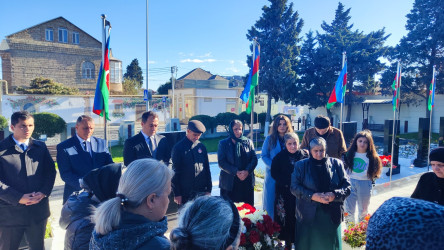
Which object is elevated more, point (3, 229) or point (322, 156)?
point (322, 156)

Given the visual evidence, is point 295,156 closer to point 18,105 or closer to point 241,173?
point 241,173

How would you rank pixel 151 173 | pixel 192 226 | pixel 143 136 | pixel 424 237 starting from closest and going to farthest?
pixel 424 237 → pixel 192 226 → pixel 151 173 → pixel 143 136

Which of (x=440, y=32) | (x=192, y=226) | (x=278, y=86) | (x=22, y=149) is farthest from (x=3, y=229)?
(x=440, y=32)

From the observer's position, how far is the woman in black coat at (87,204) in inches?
66.9

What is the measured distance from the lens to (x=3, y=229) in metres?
3.08

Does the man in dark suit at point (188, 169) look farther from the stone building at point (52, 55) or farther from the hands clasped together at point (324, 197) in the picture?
the stone building at point (52, 55)

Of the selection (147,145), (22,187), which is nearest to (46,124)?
(147,145)

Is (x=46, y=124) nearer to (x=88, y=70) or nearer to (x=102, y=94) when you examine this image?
(x=102, y=94)

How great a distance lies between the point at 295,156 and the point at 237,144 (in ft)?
3.55

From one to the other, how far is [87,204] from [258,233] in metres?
1.63

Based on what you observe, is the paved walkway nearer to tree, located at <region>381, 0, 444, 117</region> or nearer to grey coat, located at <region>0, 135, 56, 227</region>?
grey coat, located at <region>0, 135, 56, 227</region>

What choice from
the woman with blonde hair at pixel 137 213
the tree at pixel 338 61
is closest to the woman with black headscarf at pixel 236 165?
the woman with blonde hair at pixel 137 213

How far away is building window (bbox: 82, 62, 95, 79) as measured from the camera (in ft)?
117

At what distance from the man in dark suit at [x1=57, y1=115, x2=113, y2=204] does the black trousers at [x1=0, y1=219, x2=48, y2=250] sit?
0.50 m
